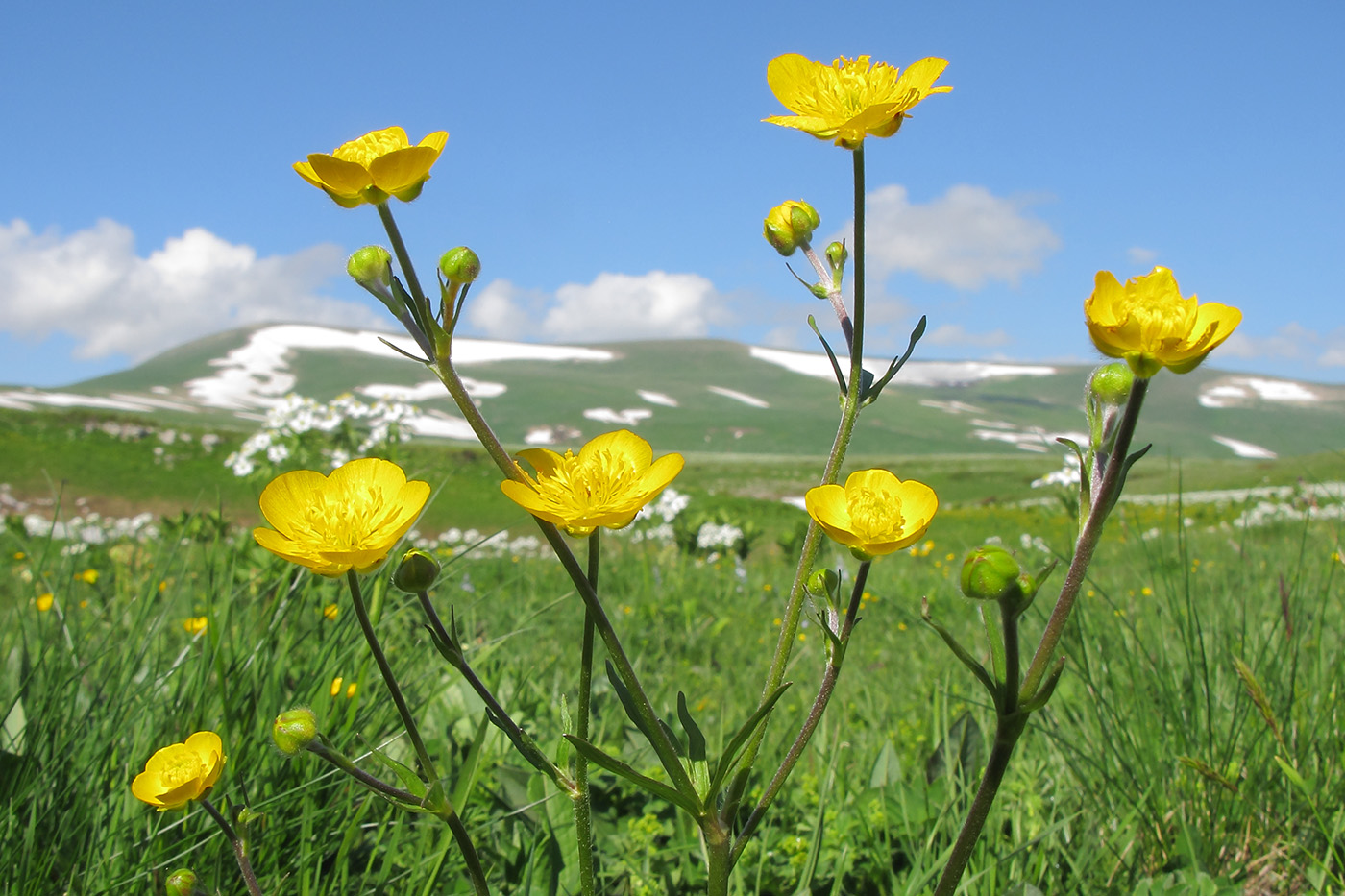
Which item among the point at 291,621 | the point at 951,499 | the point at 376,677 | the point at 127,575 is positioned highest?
the point at 291,621

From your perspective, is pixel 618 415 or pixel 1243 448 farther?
Result: pixel 1243 448

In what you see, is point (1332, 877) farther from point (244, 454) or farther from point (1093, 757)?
point (244, 454)

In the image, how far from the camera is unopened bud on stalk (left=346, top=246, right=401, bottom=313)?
3.00 feet

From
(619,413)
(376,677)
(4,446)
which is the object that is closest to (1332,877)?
(376,677)

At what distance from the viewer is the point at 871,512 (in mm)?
909

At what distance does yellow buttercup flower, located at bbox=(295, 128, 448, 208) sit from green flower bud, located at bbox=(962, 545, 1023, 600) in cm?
65

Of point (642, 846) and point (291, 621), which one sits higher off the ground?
point (291, 621)

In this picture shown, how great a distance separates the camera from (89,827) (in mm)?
1463

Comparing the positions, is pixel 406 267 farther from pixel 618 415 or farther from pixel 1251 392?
pixel 1251 392

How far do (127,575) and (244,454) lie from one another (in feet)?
7.75

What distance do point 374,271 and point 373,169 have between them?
0.10 m

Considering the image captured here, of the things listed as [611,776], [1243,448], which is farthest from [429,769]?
[1243,448]

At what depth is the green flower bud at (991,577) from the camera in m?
0.76

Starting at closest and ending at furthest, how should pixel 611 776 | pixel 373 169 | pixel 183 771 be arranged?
1. pixel 373 169
2. pixel 183 771
3. pixel 611 776
